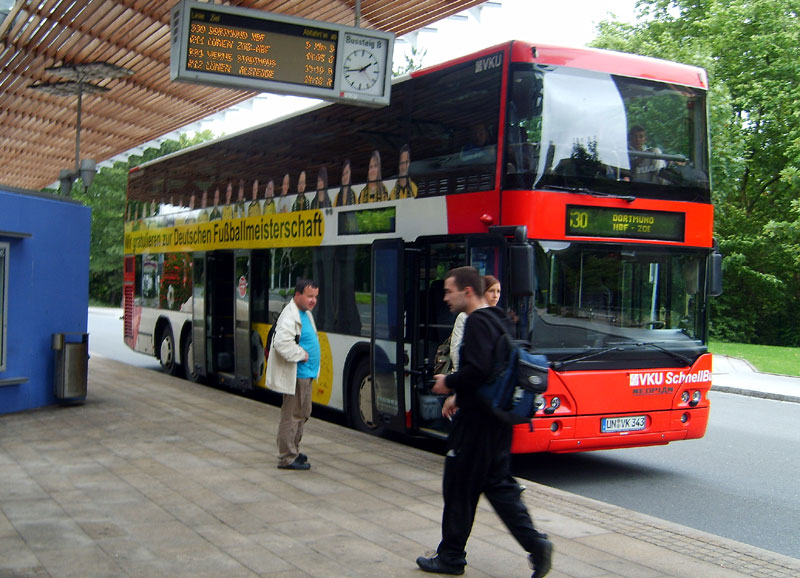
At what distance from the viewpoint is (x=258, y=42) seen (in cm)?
908

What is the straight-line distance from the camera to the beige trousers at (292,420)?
27.1ft

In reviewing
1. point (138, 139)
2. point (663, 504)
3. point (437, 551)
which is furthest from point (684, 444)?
point (138, 139)

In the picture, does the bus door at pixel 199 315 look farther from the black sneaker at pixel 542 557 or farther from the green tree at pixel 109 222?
the green tree at pixel 109 222

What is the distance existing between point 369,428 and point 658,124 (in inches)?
185

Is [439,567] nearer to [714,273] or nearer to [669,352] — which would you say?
[669,352]

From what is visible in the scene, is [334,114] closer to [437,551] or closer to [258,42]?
[258,42]

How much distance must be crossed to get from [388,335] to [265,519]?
3931 millimetres

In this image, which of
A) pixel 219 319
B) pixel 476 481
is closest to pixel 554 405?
pixel 476 481

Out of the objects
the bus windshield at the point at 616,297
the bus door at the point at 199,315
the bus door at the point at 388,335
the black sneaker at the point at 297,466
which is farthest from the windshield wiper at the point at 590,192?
the bus door at the point at 199,315

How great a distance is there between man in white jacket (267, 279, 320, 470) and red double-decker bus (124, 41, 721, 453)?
1702 millimetres

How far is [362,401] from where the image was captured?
1100 cm

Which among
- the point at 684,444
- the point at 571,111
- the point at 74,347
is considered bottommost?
the point at 684,444

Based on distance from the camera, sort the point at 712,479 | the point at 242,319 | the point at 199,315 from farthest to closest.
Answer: the point at 199,315 < the point at 242,319 < the point at 712,479

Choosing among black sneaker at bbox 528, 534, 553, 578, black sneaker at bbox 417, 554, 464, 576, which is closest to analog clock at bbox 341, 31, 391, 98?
black sneaker at bbox 417, 554, 464, 576
